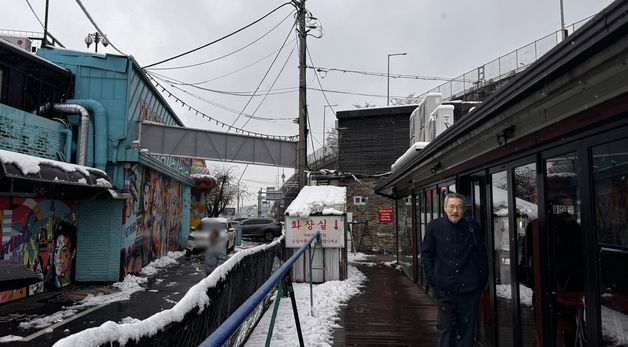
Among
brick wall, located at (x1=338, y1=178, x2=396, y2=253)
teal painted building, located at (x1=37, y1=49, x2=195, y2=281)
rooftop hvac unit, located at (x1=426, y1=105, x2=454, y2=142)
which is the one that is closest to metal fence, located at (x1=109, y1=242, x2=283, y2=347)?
rooftop hvac unit, located at (x1=426, y1=105, x2=454, y2=142)

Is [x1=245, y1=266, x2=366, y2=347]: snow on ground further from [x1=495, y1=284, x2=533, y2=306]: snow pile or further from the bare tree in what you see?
the bare tree

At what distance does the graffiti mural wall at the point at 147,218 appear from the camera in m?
13.6

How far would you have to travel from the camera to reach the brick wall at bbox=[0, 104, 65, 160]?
969 cm

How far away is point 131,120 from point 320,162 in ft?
65.7

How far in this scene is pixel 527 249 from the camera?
398 cm

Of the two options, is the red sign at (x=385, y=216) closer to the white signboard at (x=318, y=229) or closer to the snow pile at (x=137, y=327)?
the white signboard at (x=318, y=229)

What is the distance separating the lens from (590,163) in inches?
117

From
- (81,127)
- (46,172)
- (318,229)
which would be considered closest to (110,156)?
(81,127)

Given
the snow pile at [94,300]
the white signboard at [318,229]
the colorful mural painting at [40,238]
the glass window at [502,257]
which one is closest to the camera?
the glass window at [502,257]

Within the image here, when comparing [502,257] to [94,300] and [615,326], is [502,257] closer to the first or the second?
[615,326]

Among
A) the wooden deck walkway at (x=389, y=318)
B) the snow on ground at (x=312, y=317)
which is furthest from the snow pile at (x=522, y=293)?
the snow on ground at (x=312, y=317)

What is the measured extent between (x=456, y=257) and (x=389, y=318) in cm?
324

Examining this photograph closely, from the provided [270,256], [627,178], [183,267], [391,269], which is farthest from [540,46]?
[627,178]

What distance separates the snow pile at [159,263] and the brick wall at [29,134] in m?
5.22
